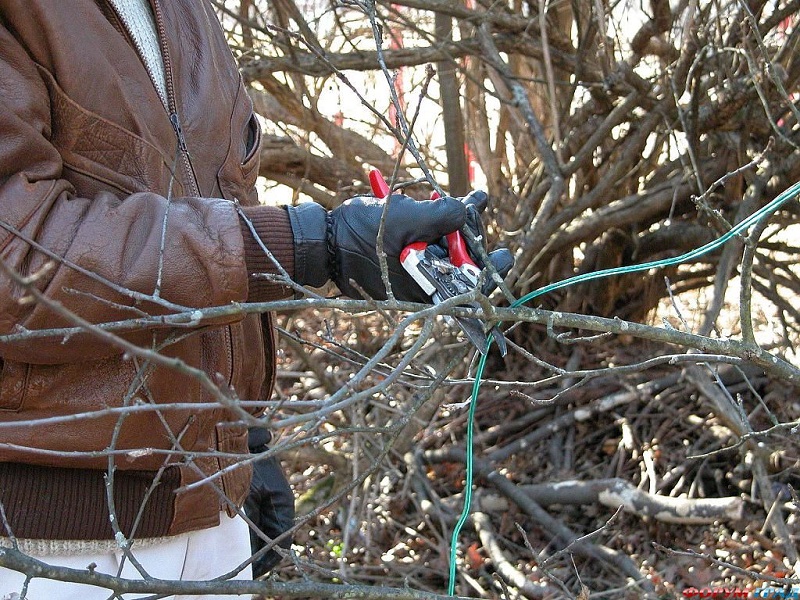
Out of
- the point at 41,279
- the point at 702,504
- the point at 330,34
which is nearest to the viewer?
the point at 41,279

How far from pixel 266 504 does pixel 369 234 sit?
0.85 m

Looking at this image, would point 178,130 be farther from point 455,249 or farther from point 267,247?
point 455,249

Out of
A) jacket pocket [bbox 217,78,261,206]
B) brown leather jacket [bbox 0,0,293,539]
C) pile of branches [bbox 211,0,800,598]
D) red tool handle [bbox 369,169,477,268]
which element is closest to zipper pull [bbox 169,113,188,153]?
brown leather jacket [bbox 0,0,293,539]

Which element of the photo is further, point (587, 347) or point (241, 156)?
→ point (587, 347)

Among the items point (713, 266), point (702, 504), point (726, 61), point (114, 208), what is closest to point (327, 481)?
point (702, 504)

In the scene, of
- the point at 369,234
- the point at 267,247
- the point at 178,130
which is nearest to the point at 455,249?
the point at 369,234

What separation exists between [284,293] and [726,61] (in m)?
2.36

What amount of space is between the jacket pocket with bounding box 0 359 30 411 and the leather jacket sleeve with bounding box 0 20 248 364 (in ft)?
0.17

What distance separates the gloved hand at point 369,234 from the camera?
1522mm

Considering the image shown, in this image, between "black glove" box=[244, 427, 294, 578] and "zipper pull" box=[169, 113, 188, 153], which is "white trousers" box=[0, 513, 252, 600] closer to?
"black glove" box=[244, 427, 294, 578]

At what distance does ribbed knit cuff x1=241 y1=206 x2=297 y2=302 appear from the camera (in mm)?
1489

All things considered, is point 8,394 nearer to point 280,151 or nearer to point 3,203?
point 3,203

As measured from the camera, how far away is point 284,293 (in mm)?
1599

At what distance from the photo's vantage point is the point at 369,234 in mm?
1557
